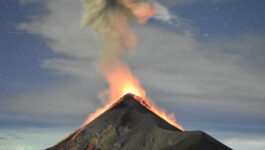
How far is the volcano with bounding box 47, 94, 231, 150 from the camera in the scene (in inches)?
4042

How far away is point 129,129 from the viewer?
136m

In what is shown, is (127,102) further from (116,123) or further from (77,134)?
(77,134)

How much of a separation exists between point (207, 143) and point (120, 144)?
40.9 meters

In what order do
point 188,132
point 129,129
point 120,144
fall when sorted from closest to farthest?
1. point 188,132
2. point 120,144
3. point 129,129

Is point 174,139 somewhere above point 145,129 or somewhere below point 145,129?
below

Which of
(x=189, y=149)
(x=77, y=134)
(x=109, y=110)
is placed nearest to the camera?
(x=189, y=149)

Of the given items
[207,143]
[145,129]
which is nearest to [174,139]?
[207,143]

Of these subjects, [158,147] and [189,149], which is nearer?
[189,149]

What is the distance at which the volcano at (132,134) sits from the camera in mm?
102675

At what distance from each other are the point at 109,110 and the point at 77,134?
22144mm

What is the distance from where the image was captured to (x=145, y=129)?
129 m

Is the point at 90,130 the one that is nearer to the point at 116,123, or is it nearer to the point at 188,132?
the point at 116,123

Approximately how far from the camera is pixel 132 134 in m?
130

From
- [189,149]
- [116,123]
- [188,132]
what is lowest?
[189,149]
